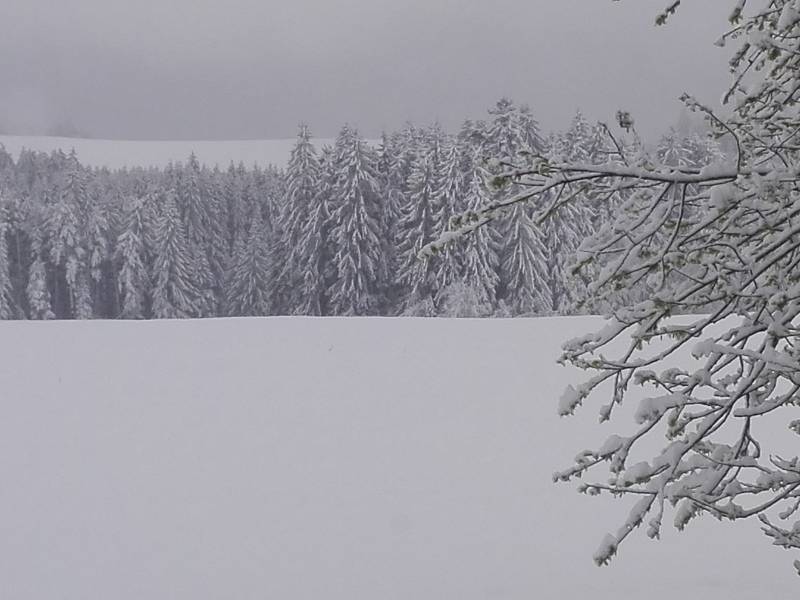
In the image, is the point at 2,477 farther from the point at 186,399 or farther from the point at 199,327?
the point at 199,327

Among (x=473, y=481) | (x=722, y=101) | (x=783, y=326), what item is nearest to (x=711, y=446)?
(x=783, y=326)

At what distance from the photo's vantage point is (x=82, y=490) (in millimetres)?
8281

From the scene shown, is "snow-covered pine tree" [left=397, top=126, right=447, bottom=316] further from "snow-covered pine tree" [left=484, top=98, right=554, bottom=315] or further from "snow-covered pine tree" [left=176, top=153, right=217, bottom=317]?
"snow-covered pine tree" [left=176, top=153, right=217, bottom=317]

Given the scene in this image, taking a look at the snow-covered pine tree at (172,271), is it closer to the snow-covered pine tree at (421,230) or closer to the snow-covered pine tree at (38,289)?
the snow-covered pine tree at (38,289)

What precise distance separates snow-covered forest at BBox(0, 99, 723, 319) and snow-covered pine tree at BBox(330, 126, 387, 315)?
0.08m

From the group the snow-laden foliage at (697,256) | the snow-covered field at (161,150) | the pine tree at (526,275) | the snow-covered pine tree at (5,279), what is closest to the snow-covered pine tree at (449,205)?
the pine tree at (526,275)

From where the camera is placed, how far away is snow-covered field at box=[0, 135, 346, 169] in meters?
131

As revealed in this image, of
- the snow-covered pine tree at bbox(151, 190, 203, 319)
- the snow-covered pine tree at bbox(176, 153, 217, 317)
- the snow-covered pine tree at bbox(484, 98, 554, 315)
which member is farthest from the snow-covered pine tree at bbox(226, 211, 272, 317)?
the snow-covered pine tree at bbox(484, 98, 554, 315)

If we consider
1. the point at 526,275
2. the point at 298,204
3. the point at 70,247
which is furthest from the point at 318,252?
the point at 70,247

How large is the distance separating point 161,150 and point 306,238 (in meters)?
111

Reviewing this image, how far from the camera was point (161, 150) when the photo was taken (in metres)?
144

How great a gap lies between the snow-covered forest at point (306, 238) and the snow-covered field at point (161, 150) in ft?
198

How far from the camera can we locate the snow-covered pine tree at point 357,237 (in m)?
41.2

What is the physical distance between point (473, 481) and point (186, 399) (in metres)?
4.65
